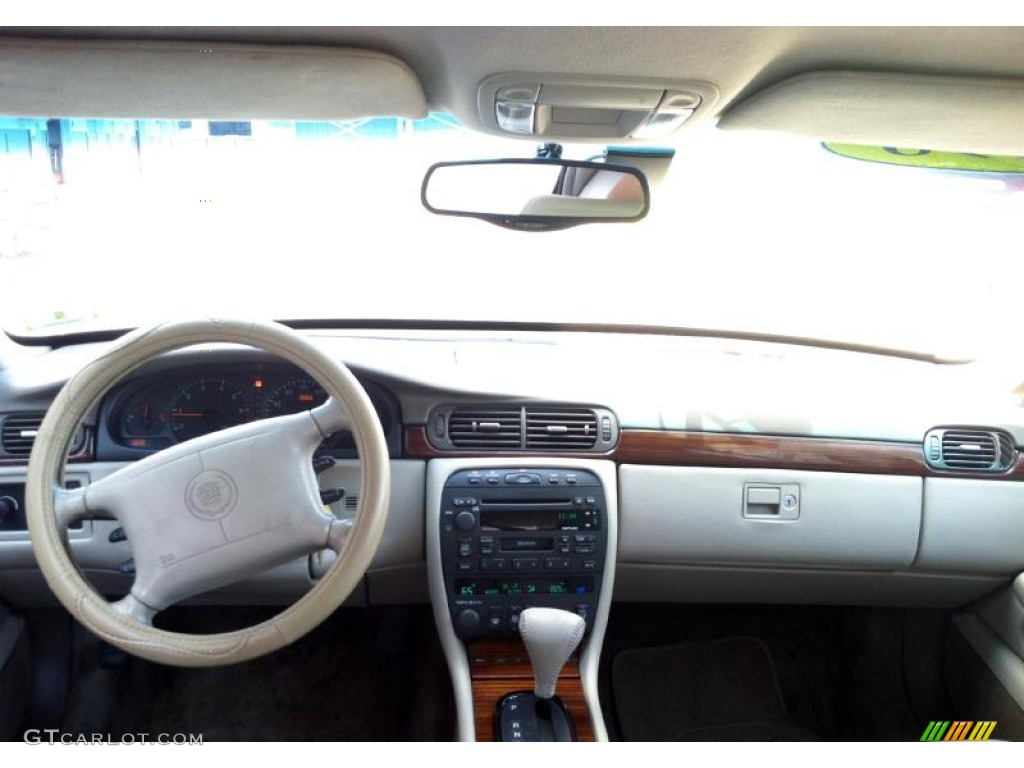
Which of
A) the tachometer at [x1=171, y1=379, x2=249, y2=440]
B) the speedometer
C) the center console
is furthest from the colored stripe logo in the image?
the tachometer at [x1=171, y1=379, x2=249, y2=440]

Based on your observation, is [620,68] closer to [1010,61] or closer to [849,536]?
[1010,61]

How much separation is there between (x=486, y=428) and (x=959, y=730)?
1.85 m

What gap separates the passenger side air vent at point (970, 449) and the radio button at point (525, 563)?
126 centimetres

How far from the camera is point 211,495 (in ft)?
5.92

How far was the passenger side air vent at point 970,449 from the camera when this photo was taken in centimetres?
249

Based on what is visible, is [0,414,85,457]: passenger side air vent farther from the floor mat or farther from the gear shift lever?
the floor mat

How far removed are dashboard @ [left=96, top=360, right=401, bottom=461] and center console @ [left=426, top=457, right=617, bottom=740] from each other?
0.36m

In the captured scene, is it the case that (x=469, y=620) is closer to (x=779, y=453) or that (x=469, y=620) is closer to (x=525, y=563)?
(x=525, y=563)

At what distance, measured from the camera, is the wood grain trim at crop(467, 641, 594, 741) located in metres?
2.23

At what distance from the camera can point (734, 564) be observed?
2576mm

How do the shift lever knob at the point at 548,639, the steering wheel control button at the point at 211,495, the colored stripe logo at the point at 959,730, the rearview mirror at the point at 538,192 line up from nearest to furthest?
the steering wheel control button at the point at 211,495
the shift lever knob at the point at 548,639
the rearview mirror at the point at 538,192
the colored stripe logo at the point at 959,730

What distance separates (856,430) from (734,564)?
567 mm

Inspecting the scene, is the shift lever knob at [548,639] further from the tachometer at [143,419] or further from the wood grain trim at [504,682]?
the tachometer at [143,419]

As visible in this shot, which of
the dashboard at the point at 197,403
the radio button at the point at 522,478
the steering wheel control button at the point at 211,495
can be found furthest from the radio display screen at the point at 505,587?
the steering wheel control button at the point at 211,495
